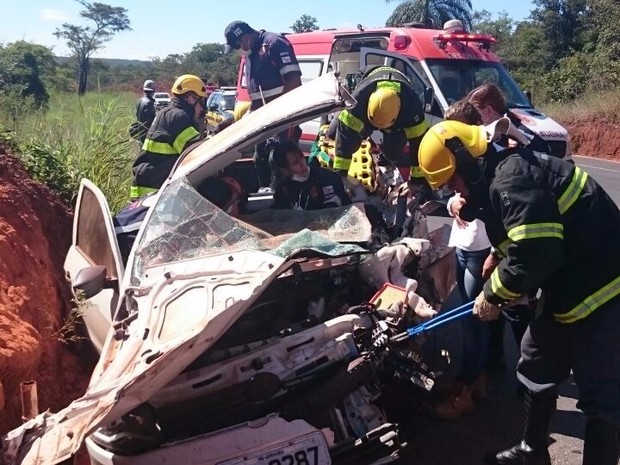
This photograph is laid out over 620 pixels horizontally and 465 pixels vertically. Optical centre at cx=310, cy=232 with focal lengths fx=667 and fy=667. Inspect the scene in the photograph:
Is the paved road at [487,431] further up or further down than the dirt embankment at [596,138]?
further down

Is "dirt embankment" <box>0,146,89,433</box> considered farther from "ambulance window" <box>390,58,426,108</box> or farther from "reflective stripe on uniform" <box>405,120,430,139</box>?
"ambulance window" <box>390,58,426,108</box>

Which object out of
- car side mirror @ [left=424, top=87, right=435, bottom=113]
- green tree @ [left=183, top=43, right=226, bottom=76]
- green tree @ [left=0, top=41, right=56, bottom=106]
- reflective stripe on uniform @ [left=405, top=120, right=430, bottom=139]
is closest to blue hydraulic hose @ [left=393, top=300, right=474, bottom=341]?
reflective stripe on uniform @ [left=405, top=120, right=430, bottom=139]

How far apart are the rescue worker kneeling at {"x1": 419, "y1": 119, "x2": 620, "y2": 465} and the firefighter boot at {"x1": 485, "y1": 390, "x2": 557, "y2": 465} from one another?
0.79 feet

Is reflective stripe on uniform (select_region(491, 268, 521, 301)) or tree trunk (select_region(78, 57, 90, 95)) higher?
tree trunk (select_region(78, 57, 90, 95))

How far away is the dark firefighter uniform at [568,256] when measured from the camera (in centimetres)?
Answer: 270

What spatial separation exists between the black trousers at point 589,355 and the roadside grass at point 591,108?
18133 mm

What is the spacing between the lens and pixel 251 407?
272cm

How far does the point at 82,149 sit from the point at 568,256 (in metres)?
5.16

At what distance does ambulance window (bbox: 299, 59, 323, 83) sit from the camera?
1002 cm

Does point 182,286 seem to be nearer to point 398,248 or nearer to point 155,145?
point 398,248

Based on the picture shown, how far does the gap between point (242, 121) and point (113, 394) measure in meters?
2.18

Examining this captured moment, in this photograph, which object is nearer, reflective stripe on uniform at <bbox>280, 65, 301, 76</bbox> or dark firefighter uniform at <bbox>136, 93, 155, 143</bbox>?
reflective stripe on uniform at <bbox>280, 65, 301, 76</bbox>

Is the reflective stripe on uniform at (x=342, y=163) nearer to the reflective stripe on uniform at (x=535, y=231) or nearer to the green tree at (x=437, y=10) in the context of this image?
the reflective stripe on uniform at (x=535, y=231)

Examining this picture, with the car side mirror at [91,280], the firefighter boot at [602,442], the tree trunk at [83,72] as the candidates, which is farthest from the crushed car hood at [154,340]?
the tree trunk at [83,72]
